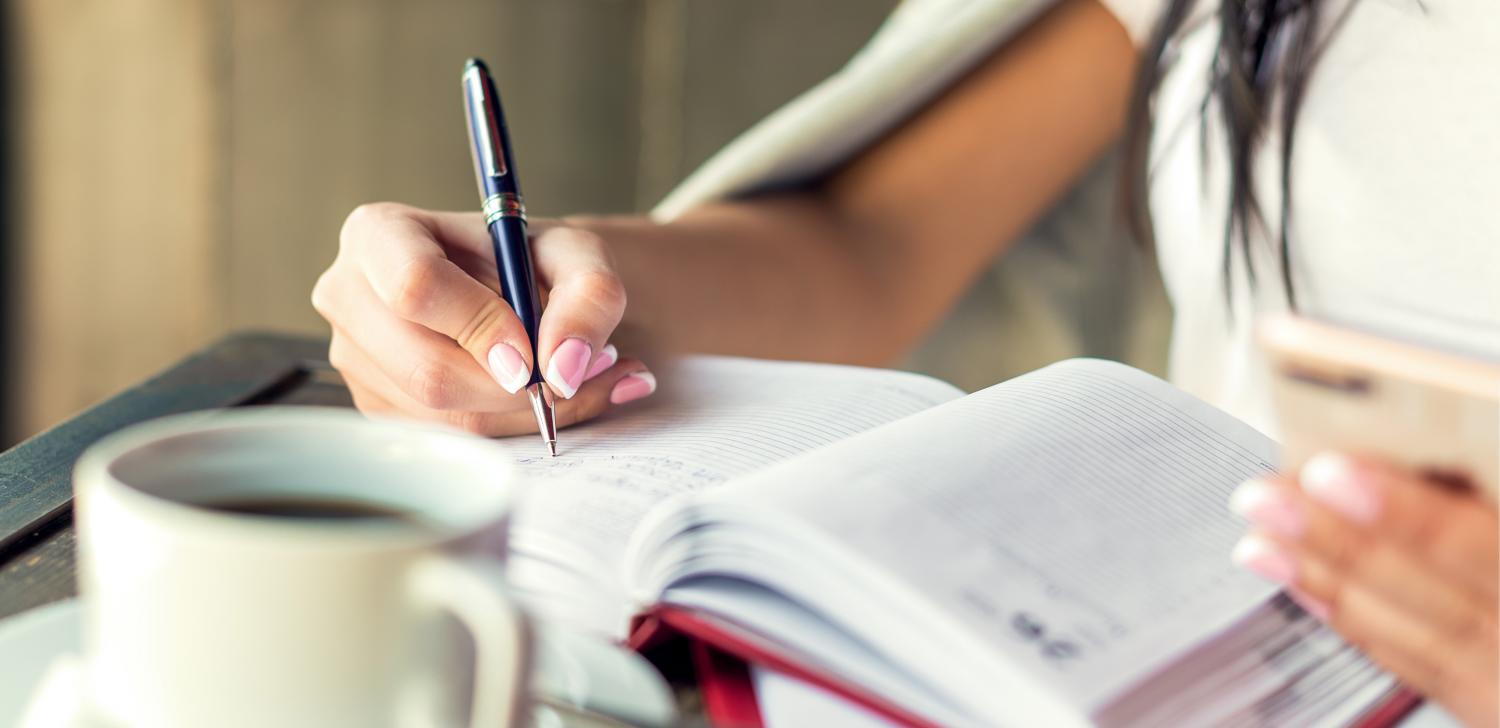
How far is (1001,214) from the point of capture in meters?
0.96

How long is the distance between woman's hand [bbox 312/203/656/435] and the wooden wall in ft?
4.35

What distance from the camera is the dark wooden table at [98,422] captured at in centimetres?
43

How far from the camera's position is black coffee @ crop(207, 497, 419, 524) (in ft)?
0.99

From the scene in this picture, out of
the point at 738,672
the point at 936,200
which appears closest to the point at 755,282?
the point at 936,200

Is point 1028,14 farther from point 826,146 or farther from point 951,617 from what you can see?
point 951,617

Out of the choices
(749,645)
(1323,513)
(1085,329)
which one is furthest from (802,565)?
(1085,329)

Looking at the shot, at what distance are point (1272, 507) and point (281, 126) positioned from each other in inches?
72.3

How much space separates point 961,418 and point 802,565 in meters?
0.12

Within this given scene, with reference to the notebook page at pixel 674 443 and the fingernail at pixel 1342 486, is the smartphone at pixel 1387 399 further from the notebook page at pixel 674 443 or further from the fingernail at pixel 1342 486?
the notebook page at pixel 674 443

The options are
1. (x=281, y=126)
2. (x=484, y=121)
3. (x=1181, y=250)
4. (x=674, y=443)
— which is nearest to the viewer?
(x=674, y=443)

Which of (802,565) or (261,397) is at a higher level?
(802,565)

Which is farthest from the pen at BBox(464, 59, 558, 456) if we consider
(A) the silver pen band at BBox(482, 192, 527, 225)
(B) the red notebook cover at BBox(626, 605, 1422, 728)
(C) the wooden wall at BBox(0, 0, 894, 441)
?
(C) the wooden wall at BBox(0, 0, 894, 441)

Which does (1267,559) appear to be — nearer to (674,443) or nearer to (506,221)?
(674,443)

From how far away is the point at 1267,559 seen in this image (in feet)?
1.14
